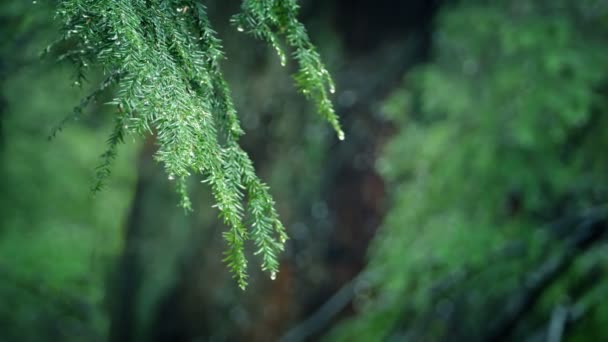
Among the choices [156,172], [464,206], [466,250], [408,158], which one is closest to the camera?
[466,250]

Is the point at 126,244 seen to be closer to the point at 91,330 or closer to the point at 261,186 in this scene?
the point at 91,330

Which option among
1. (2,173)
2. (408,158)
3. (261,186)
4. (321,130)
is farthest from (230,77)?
(261,186)

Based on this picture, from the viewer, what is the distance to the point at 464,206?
3912 mm

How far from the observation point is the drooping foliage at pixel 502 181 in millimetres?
3516

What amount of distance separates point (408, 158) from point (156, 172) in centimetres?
172

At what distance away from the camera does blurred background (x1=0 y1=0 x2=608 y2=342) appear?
358cm

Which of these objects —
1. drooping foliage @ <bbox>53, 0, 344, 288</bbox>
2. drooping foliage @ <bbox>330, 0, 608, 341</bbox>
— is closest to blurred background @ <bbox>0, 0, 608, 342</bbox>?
drooping foliage @ <bbox>330, 0, 608, 341</bbox>

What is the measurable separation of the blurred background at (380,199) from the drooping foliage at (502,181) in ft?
0.04

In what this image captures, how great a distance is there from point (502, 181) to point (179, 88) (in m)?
2.87

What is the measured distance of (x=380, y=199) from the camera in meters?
4.55

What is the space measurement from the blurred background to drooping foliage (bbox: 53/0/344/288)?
1.87m

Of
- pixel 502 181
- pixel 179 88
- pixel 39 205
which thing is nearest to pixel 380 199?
pixel 502 181

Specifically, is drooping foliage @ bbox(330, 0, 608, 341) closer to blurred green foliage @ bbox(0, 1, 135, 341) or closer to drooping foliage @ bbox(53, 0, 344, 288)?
blurred green foliage @ bbox(0, 1, 135, 341)

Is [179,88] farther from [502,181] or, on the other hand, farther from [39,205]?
[39,205]
